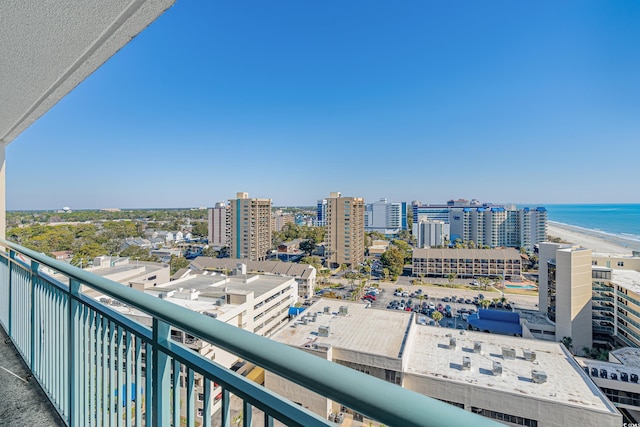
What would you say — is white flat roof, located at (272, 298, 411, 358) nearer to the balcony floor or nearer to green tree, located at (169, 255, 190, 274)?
the balcony floor

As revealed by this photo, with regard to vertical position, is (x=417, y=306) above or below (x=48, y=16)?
below

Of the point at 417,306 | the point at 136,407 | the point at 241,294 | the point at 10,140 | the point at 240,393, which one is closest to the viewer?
the point at 240,393

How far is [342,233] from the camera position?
Result: 2114 centimetres

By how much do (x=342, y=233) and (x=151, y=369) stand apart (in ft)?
67.7

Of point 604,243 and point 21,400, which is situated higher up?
point 21,400

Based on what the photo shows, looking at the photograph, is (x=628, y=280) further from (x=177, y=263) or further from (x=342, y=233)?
(x=177, y=263)

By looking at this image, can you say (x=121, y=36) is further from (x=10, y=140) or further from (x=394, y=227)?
(x=394, y=227)

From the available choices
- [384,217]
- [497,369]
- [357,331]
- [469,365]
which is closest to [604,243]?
[384,217]

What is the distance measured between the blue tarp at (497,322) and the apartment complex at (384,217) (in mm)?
32736

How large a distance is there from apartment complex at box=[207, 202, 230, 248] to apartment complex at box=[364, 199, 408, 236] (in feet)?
77.2

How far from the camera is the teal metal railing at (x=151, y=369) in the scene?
0.29m

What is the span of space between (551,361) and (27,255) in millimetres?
7410

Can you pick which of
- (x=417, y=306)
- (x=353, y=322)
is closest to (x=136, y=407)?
(x=353, y=322)

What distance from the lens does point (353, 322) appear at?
6805 millimetres
